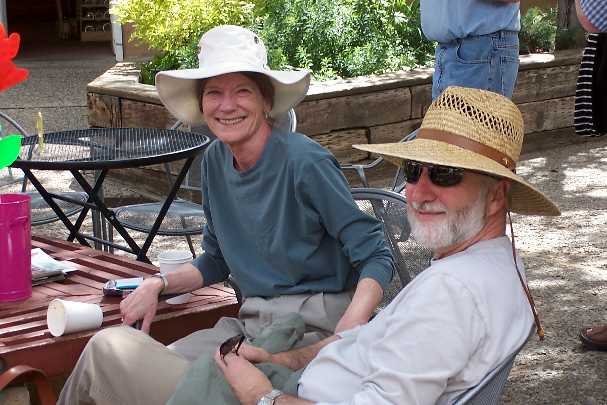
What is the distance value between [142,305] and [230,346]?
2.04ft

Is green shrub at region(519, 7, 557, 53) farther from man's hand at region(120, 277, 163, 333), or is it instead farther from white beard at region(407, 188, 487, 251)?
white beard at region(407, 188, 487, 251)

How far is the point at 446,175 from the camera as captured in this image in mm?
2203

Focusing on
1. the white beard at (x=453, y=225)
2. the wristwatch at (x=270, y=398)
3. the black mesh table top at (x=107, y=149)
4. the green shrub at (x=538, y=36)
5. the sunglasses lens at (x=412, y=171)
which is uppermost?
the sunglasses lens at (x=412, y=171)

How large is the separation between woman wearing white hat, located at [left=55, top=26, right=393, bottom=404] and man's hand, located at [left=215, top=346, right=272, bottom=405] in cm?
33

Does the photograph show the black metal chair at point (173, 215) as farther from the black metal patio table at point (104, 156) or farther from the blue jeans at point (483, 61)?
the blue jeans at point (483, 61)

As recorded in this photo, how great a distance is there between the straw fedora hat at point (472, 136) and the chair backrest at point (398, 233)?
88 cm

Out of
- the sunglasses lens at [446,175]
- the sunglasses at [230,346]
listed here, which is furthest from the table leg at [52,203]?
the sunglasses lens at [446,175]

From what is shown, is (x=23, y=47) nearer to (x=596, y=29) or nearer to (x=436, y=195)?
(x=596, y=29)

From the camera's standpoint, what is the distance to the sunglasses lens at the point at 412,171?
2.26 meters

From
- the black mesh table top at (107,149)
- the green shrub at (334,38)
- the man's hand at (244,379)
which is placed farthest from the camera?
the green shrub at (334,38)

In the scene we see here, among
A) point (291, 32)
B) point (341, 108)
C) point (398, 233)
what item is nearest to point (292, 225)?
point (398, 233)

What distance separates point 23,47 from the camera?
15.1 metres

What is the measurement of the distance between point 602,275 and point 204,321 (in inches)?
107

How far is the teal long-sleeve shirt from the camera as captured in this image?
2844mm
